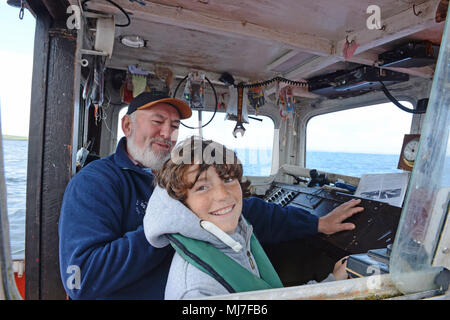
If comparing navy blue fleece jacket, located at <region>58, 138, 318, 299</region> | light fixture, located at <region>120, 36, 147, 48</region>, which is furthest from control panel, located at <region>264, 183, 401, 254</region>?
light fixture, located at <region>120, 36, 147, 48</region>

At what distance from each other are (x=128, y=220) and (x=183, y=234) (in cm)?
50

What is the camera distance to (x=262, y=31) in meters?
1.77

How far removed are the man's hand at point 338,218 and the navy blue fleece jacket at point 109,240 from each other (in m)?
0.92

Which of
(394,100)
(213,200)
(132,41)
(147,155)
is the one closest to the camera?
(213,200)

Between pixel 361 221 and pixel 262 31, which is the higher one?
pixel 262 31

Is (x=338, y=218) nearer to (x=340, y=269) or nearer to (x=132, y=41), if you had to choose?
(x=340, y=269)

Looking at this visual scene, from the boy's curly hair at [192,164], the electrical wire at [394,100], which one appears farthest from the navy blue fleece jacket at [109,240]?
the electrical wire at [394,100]

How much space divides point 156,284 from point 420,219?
1031mm

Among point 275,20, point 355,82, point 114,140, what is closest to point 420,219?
point 275,20

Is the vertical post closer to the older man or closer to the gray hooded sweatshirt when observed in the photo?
the older man

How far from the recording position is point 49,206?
1.27 m

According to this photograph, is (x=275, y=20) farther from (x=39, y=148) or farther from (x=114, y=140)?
(x=114, y=140)

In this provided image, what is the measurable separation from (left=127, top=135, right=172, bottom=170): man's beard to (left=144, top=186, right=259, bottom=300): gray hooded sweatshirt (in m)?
0.62

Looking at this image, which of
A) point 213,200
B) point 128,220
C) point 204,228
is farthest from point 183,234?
point 128,220
